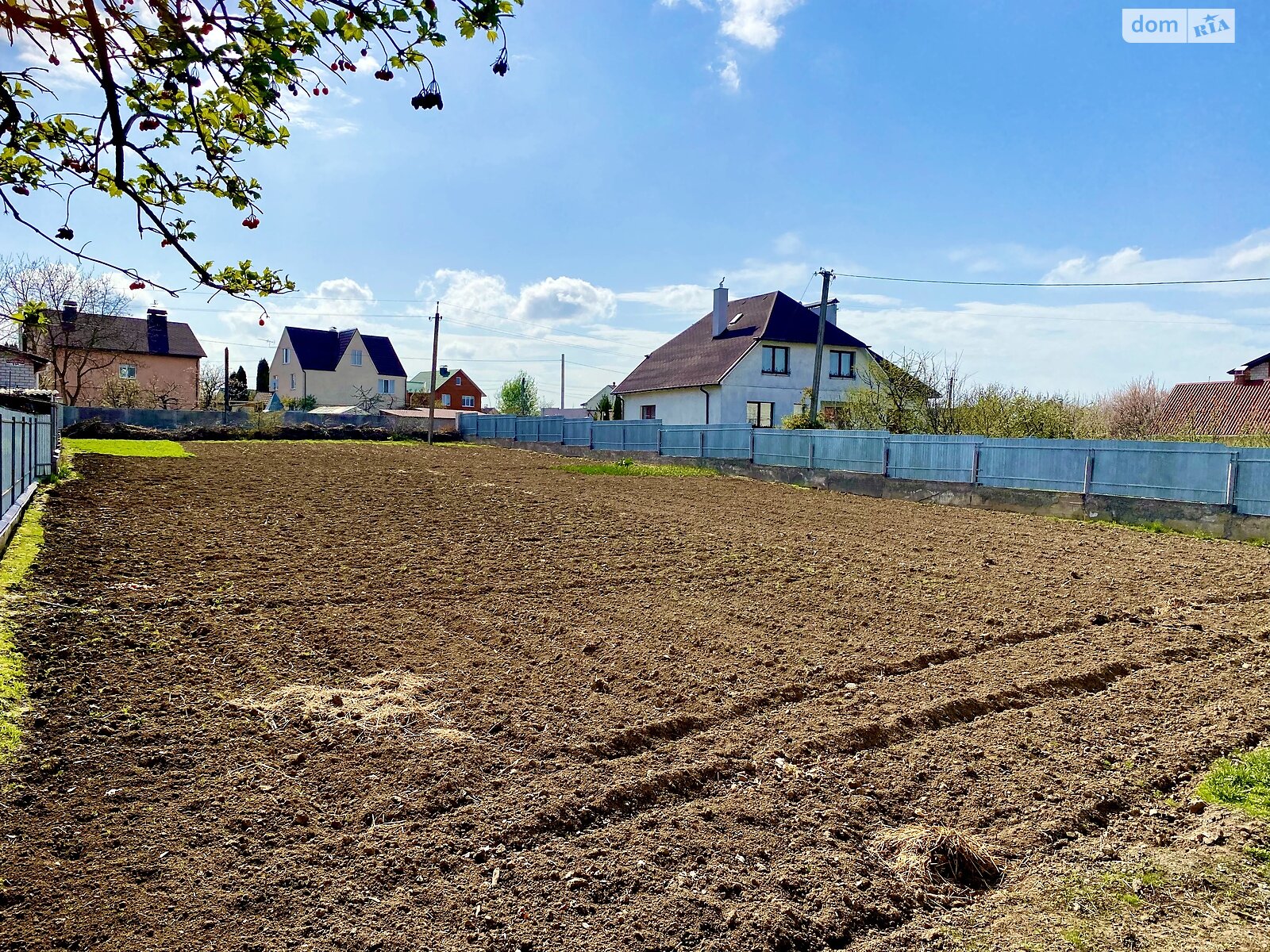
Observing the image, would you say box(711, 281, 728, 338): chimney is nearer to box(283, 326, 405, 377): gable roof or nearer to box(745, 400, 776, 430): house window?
box(745, 400, 776, 430): house window

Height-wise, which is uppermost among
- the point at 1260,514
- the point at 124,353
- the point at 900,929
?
the point at 124,353

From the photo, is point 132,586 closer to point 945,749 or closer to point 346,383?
point 945,749

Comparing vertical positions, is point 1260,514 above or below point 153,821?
above

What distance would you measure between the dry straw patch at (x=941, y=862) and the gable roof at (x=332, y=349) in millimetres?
60262

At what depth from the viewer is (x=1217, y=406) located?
3397cm

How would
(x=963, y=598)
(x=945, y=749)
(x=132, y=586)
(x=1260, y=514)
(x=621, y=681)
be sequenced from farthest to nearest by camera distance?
(x=1260, y=514)
(x=963, y=598)
(x=132, y=586)
(x=621, y=681)
(x=945, y=749)

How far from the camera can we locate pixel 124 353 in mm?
40656

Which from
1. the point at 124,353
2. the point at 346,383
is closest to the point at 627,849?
the point at 124,353

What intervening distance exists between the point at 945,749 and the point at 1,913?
3820 mm

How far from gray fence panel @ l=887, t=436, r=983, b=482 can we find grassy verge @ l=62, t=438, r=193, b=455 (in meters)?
16.6

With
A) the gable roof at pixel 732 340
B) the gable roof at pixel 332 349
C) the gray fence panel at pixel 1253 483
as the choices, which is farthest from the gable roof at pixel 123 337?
the gray fence panel at pixel 1253 483

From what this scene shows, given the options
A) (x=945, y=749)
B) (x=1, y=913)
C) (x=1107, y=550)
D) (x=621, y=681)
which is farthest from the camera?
(x=1107, y=550)

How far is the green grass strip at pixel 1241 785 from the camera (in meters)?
3.41

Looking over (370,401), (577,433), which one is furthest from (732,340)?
(370,401)
